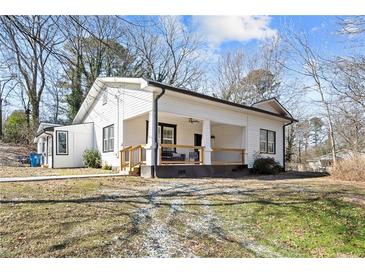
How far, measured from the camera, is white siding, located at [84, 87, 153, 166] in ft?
40.5

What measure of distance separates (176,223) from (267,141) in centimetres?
1317

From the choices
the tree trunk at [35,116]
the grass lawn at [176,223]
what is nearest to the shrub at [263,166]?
the grass lawn at [176,223]

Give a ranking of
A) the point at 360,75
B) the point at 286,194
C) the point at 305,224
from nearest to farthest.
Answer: the point at 305,224 → the point at 286,194 → the point at 360,75

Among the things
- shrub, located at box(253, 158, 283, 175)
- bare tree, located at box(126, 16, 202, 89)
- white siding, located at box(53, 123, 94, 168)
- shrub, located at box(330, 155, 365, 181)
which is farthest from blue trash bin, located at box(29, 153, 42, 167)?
shrub, located at box(330, 155, 365, 181)

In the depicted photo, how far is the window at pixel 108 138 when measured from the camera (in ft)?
50.0

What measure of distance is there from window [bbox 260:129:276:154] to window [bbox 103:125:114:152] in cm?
847

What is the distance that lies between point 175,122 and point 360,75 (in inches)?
338

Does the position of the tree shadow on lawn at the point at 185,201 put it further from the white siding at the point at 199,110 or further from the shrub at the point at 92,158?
the shrub at the point at 92,158

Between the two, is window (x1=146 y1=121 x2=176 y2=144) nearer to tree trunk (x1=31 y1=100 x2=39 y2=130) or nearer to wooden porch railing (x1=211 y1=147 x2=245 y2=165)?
wooden porch railing (x1=211 y1=147 x2=245 y2=165)

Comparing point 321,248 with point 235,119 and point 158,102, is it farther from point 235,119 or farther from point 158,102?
point 235,119
